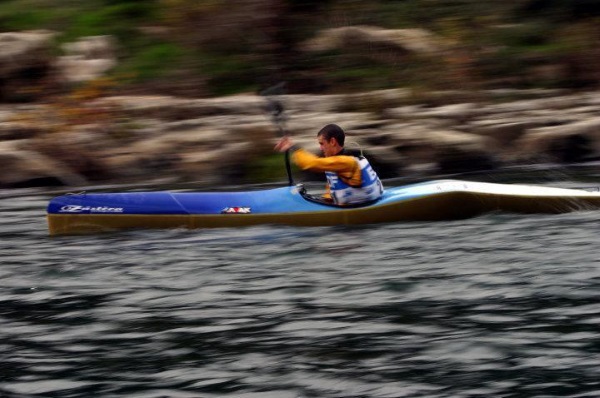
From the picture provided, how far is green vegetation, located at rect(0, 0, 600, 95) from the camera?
19984mm

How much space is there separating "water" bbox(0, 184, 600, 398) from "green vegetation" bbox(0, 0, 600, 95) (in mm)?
9782

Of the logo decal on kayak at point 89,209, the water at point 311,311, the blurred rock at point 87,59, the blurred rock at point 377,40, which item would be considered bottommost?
the water at point 311,311

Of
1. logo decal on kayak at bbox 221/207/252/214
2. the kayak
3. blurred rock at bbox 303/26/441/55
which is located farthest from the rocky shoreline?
A: logo decal on kayak at bbox 221/207/252/214

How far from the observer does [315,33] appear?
21.3 metres

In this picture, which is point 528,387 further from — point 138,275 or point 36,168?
point 36,168

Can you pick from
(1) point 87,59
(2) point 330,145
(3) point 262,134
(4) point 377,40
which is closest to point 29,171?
(3) point 262,134

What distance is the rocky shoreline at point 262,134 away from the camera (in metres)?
16.6

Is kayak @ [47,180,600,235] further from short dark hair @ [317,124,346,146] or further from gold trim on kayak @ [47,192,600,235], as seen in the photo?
short dark hair @ [317,124,346,146]

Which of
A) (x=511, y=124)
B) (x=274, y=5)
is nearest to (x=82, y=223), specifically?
(x=511, y=124)

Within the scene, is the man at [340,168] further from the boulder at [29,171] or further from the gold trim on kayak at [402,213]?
the boulder at [29,171]

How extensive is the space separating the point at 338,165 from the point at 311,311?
9.61 feet

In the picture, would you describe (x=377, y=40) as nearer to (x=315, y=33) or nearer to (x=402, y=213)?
(x=315, y=33)

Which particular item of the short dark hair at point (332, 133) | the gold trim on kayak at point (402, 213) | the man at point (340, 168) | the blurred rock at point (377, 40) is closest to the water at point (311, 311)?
the gold trim on kayak at point (402, 213)

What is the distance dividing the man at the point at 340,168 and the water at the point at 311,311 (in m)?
0.34
